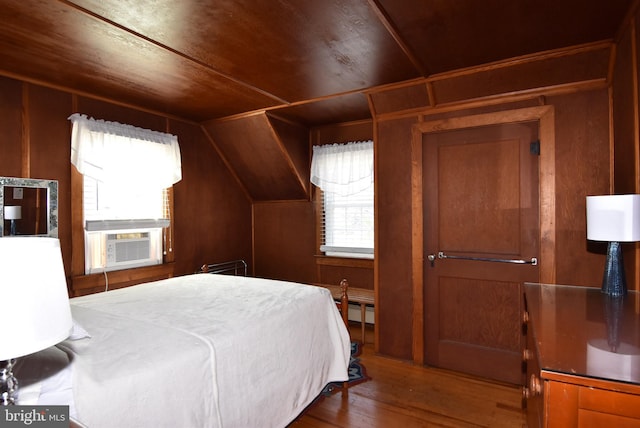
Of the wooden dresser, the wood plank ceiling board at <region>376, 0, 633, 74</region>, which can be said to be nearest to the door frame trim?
the wood plank ceiling board at <region>376, 0, 633, 74</region>

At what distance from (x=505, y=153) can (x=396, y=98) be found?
0.98m

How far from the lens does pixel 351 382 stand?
281 centimetres

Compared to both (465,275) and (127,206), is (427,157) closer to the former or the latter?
(465,275)

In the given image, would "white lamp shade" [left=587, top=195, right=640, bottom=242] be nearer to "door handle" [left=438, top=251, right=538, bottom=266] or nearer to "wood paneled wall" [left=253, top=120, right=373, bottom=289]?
"door handle" [left=438, top=251, right=538, bottom=266]

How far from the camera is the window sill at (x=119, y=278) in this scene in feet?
10.1

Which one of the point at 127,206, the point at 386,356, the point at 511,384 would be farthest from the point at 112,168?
→ the point at 511,384

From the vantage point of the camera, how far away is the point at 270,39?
2.16 metres

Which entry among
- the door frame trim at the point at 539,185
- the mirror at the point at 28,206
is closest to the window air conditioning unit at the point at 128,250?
the mirror at the point at 28,206

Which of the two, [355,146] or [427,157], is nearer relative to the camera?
[427,157]

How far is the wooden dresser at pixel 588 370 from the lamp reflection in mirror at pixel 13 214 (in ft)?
11.0

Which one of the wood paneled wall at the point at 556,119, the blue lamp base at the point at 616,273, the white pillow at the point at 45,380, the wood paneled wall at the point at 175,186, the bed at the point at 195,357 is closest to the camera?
the white pillow at the point at 45,380

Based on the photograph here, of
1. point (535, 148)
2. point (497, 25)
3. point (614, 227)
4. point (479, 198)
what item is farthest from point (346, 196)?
point (614, 227)

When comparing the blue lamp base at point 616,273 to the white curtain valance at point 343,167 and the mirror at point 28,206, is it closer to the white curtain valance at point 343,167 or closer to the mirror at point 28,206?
the white curtain valance at point 343,167

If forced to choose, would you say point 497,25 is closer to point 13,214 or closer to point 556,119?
point 556,119
